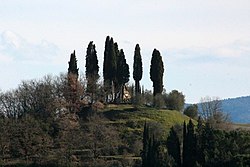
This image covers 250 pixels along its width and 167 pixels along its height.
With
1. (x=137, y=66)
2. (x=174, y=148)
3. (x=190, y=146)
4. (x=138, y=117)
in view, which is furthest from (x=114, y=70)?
(x=190, y=146)

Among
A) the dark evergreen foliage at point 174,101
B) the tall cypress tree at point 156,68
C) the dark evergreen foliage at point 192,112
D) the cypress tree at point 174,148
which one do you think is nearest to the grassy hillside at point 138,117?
the dark evergreen foliage at point 174,101

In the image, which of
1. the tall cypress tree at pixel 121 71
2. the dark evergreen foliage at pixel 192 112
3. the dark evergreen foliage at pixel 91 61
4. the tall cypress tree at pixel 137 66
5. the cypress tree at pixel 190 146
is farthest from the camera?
the dark evergreen foliage at pixel 192 112

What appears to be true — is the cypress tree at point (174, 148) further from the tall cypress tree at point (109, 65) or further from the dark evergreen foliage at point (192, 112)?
the dark evergreen foliage at point (192, 112)

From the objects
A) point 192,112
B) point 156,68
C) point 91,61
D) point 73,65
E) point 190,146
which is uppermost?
point 91,61

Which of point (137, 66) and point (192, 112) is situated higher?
point (137, 66)

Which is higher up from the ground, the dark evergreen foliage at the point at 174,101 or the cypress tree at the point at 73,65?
the cypress tree at the point at 73,65

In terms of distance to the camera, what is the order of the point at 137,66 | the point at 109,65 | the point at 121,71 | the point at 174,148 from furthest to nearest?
the point at 137,66, the point at 121,71, the point at 109,65, the point at 174,148

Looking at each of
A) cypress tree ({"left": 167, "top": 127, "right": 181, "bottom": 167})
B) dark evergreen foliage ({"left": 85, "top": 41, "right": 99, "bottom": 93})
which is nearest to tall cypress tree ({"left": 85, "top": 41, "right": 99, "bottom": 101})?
dark evergreen foliage ({"left": 85, "top": 41, "right": 99, "bottom": 93})

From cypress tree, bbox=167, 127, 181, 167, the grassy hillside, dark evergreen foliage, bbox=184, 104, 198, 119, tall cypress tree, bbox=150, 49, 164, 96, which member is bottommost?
cypress tree, bbox=167, 127, 181, 167

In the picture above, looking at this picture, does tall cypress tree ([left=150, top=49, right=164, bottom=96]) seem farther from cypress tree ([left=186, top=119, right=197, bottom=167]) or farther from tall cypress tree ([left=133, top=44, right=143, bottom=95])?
cypress tree ([left=186, top=119, right=197, bottom=167])

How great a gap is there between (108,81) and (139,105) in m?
5.69

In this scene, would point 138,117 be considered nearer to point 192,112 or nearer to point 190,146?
point 192,112

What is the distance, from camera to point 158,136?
74.9 m

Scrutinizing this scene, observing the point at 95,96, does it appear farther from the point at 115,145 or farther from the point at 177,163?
the point at 177,163
